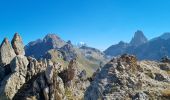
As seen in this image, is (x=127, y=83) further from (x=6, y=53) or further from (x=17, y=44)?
(x=17, y=44)

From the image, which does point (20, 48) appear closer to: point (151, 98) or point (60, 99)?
point (60, 99)

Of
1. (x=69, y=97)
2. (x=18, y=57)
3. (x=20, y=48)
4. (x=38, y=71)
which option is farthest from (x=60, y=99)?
(x=20, y=48)

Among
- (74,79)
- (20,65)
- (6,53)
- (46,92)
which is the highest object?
(6,53)

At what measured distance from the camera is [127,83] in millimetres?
29328

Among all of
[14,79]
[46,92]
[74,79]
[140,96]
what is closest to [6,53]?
[14,79]

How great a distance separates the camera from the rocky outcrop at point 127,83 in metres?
28.0

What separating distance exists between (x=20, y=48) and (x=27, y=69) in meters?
29.2

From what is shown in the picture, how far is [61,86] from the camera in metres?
118

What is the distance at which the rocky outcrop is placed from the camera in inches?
1104

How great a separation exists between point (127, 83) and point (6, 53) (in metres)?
112

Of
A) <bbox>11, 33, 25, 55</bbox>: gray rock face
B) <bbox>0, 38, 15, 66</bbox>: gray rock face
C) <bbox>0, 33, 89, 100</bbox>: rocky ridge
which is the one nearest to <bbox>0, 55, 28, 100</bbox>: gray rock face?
<bbox>0, 33, 89, 100</bbox>: rocky ridge

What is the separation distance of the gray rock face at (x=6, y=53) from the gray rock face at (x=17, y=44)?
4376mm

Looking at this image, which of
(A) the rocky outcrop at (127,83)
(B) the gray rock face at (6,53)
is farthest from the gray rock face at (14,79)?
(A) the rocky outcrop at (127,83)

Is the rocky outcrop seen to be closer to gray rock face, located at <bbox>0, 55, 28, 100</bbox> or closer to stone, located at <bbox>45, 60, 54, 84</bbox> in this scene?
gray rock face, located at <bbox>0, 55, 28, 100</bbox>
